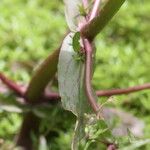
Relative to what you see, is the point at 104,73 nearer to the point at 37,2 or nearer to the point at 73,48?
the point at 37,2

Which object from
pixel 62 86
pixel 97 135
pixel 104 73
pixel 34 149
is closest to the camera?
pixel 97 135

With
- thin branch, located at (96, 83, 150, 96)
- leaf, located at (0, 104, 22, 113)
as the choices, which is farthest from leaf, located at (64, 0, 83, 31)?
leaf, located at (0, 104, 22, 113)

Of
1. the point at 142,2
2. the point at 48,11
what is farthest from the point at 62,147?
the point at 142,2

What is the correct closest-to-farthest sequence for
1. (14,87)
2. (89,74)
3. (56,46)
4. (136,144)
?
(136,144) → (89,74) → (14,87) → (56,46)

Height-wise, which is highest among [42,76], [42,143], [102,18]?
[102,18]

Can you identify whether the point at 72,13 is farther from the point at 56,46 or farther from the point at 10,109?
the point at 56,46

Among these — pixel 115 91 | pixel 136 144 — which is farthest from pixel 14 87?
pixel 136 144

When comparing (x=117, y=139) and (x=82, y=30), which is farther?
(x=82, y=30)
